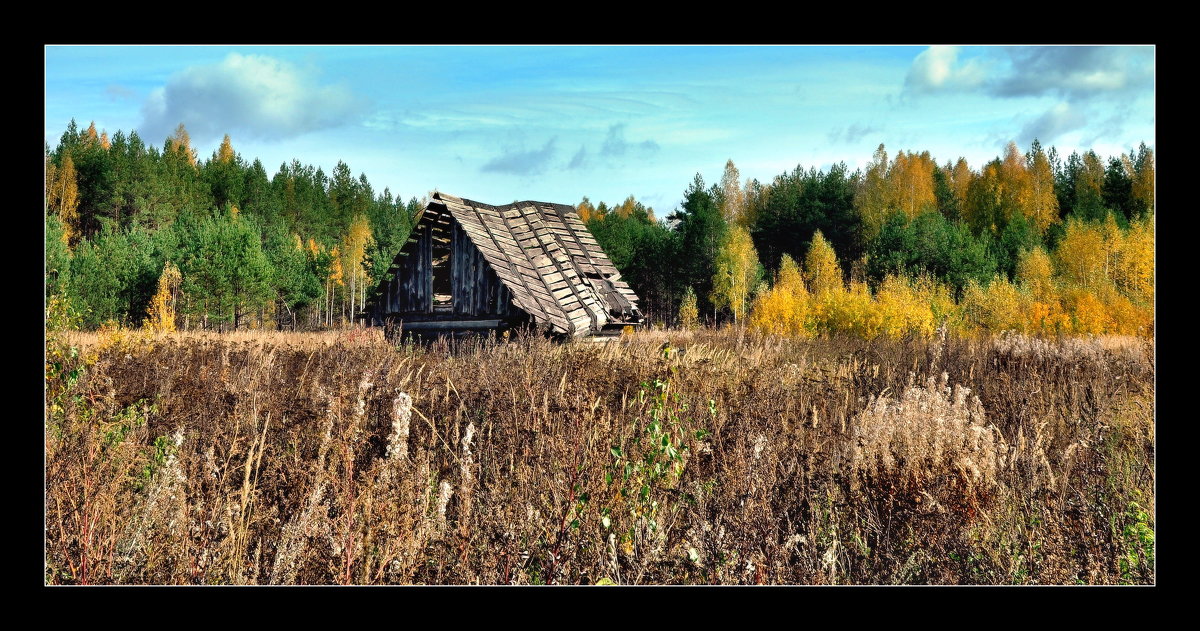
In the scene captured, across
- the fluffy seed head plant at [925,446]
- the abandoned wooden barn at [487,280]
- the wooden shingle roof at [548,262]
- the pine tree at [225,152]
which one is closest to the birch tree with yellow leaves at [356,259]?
the pine tree at [225,152]

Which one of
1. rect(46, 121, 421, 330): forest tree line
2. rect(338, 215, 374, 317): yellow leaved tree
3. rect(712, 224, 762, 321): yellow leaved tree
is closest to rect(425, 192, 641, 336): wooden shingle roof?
rect(46, 121, 421, 330): forest tree line

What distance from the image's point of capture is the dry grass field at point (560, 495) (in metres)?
3.26

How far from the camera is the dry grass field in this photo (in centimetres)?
326

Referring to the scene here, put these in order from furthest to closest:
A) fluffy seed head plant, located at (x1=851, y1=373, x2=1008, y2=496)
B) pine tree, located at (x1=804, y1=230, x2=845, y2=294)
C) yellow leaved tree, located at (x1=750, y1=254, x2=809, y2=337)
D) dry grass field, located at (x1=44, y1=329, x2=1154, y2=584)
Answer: pine tree, located at (x1=804, y1=230, x2=845, y2=294), yellow leaved tree, located at (x1=750, y1=254, x2=809, y2=337), fluffy seed head plant, located at (x1=851, y1=373, x2=1008, y2=496), dry grass field, located at (x1=44, y1=329, x2=1154, y2=584)

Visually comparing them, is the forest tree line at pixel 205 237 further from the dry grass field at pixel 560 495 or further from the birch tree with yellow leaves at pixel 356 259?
the dry grass field at pixel 560 495

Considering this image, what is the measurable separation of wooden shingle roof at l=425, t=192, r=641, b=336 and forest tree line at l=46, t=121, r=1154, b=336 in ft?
22.1

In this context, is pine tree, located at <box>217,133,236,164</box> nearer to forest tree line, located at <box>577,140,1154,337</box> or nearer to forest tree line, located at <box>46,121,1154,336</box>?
forest tree line, located at <box>46,121,1154,336</box>

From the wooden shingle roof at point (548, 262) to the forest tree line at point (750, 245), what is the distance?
6.75m

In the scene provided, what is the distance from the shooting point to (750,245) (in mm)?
45344

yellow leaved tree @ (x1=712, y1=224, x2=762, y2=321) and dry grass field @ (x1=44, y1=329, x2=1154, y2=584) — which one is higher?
yellow leaved tree @ (x1=712, y1=224, x2=762, y2=321)

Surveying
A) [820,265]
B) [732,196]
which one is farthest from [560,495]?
[732,196]

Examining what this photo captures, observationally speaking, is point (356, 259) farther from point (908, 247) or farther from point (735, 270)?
point (908, 247)
